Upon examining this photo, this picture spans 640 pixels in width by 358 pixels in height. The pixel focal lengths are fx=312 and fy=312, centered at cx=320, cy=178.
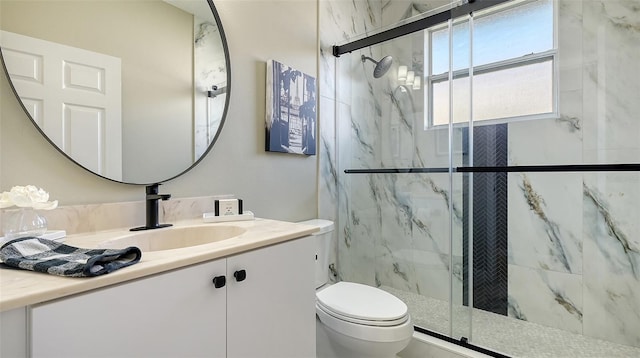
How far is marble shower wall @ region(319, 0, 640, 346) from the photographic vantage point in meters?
1.87

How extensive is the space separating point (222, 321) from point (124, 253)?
0.97 feet

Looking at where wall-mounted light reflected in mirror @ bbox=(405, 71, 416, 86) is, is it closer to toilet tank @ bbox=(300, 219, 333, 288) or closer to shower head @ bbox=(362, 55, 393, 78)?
shower head @ bbox=(362, 55, 393, 78)

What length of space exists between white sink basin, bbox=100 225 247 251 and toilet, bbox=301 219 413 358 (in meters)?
0.35

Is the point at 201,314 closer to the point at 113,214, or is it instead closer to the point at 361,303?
the point at 113,214

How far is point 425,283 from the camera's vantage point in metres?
2.16

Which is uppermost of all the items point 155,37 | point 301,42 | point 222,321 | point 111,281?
point 301,42

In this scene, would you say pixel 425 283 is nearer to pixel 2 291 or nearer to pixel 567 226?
pixel 567 226

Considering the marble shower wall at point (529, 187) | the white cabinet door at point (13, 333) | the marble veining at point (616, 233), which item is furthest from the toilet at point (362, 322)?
the marble veining at point (616, 233)

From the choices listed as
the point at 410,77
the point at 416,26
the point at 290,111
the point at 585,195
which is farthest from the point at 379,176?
the point at 585,195

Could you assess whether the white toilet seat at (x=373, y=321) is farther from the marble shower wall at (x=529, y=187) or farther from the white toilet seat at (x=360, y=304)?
the marble shower wall at (x=529, y=187)

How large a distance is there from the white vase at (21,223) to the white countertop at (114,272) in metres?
0.08

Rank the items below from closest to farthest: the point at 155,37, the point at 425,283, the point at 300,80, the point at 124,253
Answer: the point at 124,253 < the point at 155,37 < the point at 300,80 < the point at 425,283

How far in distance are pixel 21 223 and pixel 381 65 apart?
79.9 inches

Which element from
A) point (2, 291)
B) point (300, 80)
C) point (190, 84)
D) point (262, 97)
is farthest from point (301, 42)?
point (2, 291)
